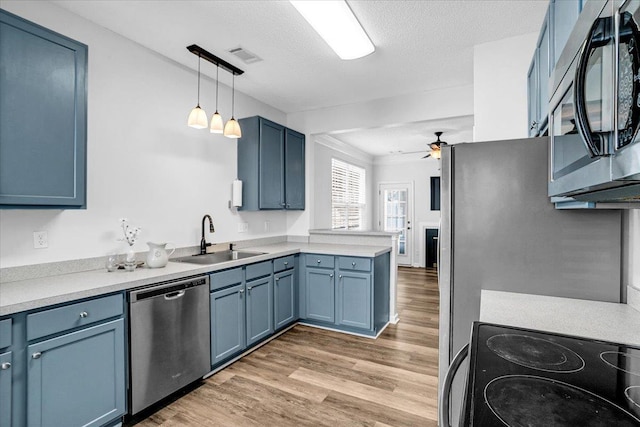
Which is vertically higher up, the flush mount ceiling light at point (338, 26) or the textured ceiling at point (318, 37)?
the textured ceiling at point (318, 37)

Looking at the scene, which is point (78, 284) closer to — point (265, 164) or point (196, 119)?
point (196, 119)

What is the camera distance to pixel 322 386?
7.95ft

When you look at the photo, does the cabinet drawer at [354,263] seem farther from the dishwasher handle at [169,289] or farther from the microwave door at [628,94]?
the microwave door at [628,94]

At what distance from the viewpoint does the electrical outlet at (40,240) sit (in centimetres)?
204

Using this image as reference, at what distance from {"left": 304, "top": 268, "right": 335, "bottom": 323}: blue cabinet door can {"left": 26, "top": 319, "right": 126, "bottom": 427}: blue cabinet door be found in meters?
2.02

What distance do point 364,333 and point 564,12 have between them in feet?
9.89

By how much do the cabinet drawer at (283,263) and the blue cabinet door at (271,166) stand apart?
2.12ft

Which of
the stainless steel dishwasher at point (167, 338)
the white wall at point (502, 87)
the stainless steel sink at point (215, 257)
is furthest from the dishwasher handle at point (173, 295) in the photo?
the white wall at point (502, 87)

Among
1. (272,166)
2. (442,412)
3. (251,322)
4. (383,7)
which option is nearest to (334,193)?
(272,166)

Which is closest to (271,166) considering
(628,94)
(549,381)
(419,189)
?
(549,381)

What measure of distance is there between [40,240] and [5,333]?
0.78 meters

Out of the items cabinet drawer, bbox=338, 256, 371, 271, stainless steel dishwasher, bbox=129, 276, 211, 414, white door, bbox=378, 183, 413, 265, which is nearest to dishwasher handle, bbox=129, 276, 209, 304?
stainless steel dishwasher, bbox=129, 276, 211, 414

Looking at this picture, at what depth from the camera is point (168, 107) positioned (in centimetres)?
288

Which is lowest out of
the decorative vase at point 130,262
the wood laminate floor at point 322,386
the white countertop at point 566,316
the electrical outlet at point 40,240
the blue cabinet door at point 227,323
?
the wood laminate floor at point 322,386
